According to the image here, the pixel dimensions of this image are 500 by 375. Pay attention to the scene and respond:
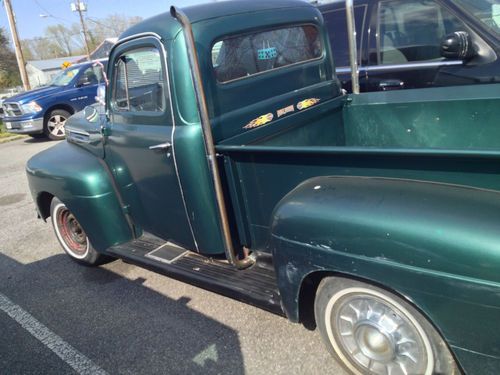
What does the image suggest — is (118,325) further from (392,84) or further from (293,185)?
(392,84)

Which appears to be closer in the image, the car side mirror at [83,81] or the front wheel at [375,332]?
the front wheel at [375,332]

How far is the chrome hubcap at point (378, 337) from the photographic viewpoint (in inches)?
77.6

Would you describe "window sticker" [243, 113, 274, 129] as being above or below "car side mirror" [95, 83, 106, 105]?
below

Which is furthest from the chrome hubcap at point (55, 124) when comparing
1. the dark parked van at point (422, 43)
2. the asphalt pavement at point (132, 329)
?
the dark parked van at point (422, 43)

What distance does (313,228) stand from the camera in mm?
1997

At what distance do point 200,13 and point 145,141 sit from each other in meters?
0.86

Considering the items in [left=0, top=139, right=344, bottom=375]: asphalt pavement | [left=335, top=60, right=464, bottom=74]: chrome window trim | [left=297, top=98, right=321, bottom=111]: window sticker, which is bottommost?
[left=0, top=139, right=344, bottom=375]: asphalt pavement

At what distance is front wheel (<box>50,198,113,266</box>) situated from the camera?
381 centimetres

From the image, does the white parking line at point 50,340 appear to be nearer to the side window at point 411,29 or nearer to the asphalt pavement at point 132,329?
the asphalt pavement at point 132,329

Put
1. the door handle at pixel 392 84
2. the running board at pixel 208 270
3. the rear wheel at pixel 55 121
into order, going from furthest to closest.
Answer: the rear wheel at pixel 55 121 < the door handle at pixel 392 84 < the running board at pixel 208 270

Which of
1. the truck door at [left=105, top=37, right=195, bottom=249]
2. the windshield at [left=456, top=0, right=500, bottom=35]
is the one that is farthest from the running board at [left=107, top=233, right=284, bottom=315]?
the windshield at [left=456, top=0, right=500, bottom=35]

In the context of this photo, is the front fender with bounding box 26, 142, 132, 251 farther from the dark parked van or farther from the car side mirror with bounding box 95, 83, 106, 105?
the dark parked van

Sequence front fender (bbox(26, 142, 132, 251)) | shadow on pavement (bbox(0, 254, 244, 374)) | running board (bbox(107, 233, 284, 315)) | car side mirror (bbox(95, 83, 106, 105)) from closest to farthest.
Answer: running board (bbox(107, 233, 284, 315)), shadow on pavement (bbox(0, 254, 244, 374)), front fender (bbox(26, 142, 132, 251)), car side mirror (bbox(95, 83, 106, 105))

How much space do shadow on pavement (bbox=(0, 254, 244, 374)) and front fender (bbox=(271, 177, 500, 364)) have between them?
0.95m
